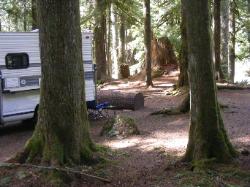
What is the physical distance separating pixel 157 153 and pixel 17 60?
5.16 m

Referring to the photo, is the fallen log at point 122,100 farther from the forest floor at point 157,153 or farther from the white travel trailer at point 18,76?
the white travel trailer at point 18,76

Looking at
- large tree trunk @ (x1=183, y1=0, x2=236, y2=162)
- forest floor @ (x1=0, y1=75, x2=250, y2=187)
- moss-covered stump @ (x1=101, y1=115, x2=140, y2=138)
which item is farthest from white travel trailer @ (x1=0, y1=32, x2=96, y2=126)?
large tree trunk @ (x1=183, y1=0, x2=236, y2=162)

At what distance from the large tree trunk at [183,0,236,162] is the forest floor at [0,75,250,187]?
312 millimetres

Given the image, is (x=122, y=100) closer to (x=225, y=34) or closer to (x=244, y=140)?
(x=244, y=140)

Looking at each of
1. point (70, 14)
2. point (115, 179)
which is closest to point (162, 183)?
point (115, 179)

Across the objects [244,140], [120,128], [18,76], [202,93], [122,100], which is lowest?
[244,140]

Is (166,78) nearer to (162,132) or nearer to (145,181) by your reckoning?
(162,132)

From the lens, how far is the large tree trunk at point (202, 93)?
7.15 m

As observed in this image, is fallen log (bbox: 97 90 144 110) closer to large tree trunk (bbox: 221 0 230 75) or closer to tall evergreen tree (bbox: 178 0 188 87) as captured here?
tall evergreen tree (bbox: 178 0 188 87)

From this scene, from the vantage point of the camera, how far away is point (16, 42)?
12133 millimetres

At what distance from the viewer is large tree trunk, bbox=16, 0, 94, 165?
695 centimetres

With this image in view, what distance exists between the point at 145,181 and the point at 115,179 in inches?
18.7

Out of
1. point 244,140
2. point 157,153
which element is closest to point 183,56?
point 244,140

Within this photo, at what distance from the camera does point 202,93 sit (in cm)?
724
